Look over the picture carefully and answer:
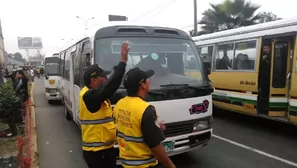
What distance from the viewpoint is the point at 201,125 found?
4.59 meters

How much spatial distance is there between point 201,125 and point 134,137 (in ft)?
7.85

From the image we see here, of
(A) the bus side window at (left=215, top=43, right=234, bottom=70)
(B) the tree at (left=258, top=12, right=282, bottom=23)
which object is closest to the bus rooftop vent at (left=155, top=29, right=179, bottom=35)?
(A) the bus side window at (left=215, top=43, right=234, bottom=70)

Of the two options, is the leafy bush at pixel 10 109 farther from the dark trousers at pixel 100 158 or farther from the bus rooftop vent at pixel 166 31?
the dark trousers at pixel 100 158

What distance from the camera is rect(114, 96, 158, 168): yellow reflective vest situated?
7.89 feet

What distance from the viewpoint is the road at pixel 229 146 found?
5.09m

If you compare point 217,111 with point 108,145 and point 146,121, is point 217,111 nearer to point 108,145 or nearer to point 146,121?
point 108,145

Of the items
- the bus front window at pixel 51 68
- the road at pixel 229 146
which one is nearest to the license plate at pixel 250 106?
the road at pixel 229 146

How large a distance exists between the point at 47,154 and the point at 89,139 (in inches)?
138

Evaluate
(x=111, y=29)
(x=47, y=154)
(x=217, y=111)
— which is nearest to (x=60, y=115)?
(x=47, y=154)

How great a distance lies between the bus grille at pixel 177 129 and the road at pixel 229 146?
0.92 m

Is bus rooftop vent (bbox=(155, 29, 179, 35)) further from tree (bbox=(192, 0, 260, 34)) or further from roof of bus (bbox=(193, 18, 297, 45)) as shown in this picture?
tree (bbox=(192, 0, 260, 34))

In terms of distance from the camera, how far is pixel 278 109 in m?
6.52

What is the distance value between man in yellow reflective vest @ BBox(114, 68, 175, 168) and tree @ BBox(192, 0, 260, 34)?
19.8 metres

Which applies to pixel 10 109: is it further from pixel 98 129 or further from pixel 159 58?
pixel 98 129
